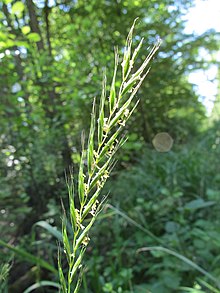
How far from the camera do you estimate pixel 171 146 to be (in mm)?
4883

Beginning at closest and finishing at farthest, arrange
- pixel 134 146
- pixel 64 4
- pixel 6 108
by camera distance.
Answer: pixel 6 108
pixel 134 146
pixel 64 4

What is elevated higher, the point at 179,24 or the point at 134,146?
the point at 179,24

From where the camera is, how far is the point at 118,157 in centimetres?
373

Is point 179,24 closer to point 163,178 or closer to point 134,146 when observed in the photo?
point 134,146

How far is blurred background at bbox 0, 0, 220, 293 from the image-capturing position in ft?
7.41

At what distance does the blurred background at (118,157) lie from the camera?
89.0 inches

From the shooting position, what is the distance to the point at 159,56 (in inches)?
194

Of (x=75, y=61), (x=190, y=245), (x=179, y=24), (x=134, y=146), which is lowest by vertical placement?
(x=190, y=245)

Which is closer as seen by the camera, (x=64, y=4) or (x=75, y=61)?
(x=75, y=61)

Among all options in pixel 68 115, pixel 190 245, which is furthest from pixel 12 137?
pixel 190 245

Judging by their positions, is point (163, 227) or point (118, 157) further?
point (118, 157)

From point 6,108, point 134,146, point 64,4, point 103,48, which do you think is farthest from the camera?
point 64,4

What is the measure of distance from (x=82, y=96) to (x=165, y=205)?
4.18ft

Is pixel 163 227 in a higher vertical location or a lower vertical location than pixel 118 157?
lower
